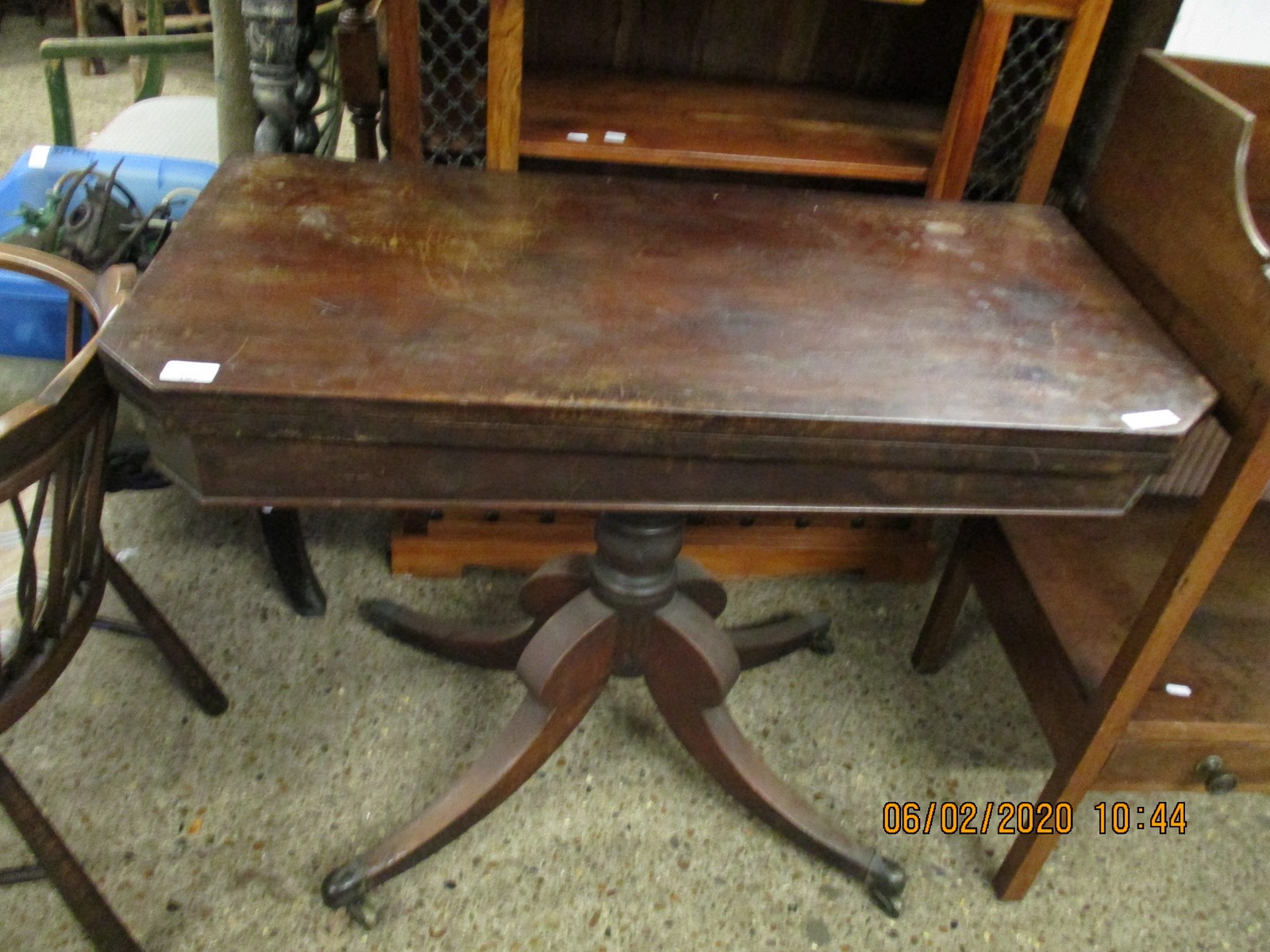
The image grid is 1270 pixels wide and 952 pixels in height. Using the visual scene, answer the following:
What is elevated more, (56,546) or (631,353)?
(631,353)

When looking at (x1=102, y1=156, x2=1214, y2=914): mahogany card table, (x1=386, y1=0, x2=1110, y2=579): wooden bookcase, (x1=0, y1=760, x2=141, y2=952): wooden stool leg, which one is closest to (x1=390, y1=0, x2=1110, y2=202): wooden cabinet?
(x1=386, y1=0, x2=1110, y2=579): wooden bookcase

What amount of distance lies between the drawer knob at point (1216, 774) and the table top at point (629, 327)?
1.54 feet

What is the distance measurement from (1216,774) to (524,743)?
2.63 feet

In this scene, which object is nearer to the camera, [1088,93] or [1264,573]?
[1264,573]

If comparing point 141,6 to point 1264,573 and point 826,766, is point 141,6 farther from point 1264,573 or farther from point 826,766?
point 1264,573

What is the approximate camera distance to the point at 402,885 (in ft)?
4.18

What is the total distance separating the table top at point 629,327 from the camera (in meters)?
0.80

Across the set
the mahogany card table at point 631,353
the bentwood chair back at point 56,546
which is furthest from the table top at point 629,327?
the bentwood chair back at point 56,546

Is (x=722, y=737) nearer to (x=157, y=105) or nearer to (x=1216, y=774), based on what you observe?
(x=1216, y=774)

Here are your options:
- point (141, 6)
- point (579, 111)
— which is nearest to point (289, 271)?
point (579, 111)

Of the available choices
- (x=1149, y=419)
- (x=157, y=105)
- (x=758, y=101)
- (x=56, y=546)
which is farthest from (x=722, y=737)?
(x=157, y=105)

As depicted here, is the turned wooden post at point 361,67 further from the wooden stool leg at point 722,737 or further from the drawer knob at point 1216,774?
the drawer knob at point 1216,774

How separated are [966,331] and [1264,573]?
2.04 ft

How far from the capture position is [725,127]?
4.51 ft
